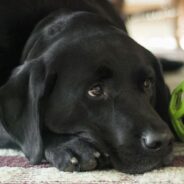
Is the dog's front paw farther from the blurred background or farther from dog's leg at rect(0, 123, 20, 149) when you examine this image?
the blurred background

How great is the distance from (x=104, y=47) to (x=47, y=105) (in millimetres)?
234

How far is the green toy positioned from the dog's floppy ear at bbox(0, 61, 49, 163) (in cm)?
45

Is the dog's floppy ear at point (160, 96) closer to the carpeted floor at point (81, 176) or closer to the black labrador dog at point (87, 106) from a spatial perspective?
the black labrador dog at point (87, 106)

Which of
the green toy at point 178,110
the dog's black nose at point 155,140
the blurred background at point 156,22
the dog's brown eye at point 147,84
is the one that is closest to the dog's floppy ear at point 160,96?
the green toy at point 178,110

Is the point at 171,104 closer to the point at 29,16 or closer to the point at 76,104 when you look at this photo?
the point at 76,104

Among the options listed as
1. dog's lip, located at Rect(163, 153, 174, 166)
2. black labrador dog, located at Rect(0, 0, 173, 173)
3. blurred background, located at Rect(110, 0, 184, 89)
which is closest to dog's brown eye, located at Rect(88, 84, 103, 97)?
black labrador dog, located at Rect(0, 0, 173, 173)

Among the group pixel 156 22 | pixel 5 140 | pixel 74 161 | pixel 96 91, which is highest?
pixel 96 91

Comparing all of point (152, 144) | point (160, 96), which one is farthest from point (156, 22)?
point (152, 144)

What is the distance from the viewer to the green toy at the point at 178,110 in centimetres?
160

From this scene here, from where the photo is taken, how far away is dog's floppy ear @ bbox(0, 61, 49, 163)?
4.64 ft

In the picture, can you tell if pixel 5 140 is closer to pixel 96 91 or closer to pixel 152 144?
pixel 96 91

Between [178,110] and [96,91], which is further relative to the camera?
[178,110]

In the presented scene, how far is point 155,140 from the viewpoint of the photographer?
1.28 meters

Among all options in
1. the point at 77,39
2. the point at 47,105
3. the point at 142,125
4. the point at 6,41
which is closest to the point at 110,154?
the point at 142,125
